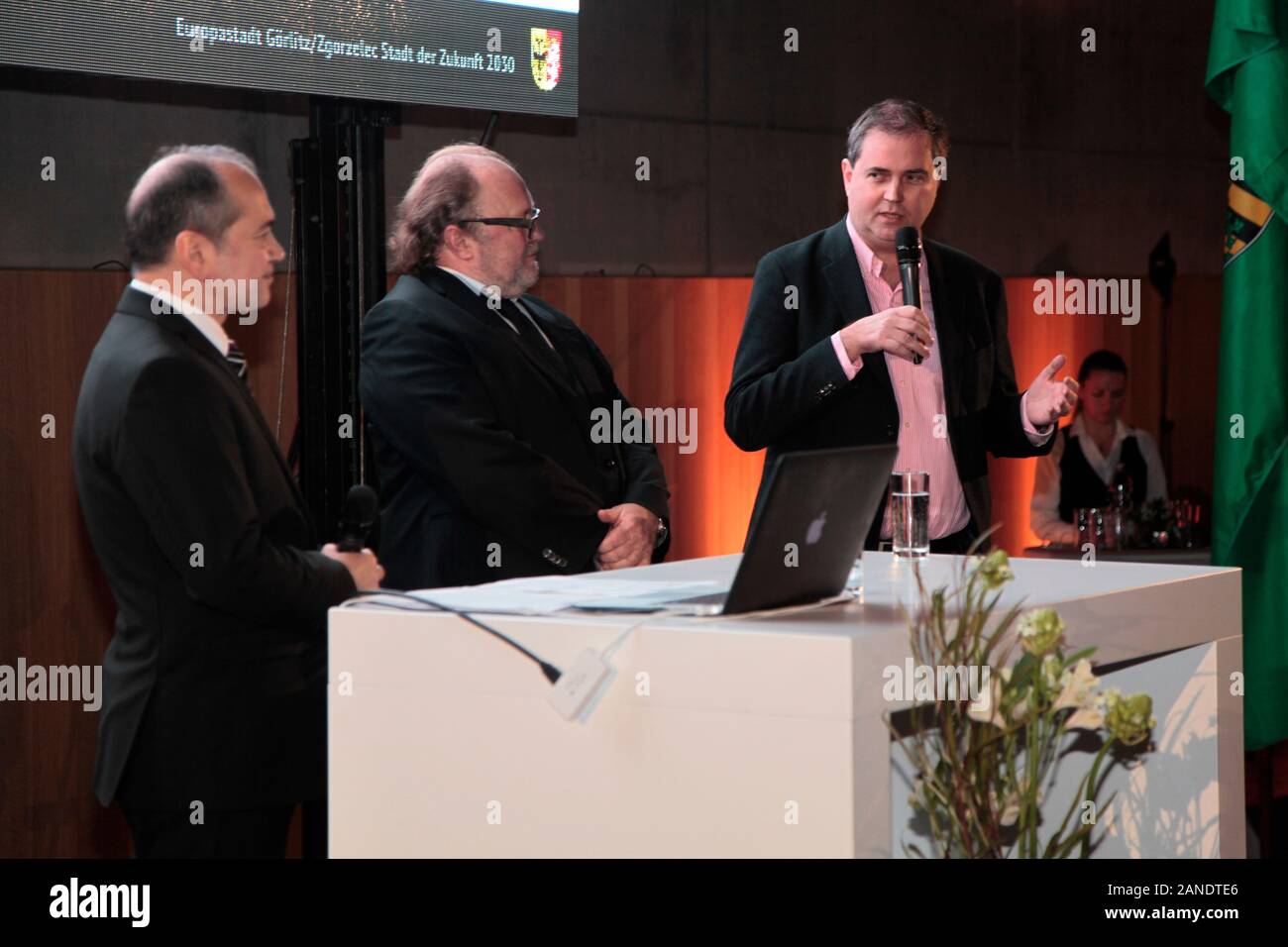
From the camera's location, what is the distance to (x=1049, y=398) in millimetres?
2658

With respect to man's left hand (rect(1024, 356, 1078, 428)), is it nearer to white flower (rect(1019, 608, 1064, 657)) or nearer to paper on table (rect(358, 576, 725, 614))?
paper on table (rect(358, 576, 725, 614))

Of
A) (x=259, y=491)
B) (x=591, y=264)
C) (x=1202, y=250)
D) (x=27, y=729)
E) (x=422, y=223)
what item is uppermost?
(x=1202, y=250)

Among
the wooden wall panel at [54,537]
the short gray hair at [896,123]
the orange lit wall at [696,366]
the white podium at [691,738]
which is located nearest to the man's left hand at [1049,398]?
the short gray hair at [896,123]

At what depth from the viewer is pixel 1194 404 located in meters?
6.55

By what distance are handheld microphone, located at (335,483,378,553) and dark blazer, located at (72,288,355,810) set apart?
0.10 m

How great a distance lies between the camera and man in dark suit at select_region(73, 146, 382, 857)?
2.03 metres

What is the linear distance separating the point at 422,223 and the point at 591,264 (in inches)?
65.5

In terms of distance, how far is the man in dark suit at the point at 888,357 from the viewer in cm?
287

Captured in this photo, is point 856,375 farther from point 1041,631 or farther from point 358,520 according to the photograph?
point 1041,631

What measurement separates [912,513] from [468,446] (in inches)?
37.1

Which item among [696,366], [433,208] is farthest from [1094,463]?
[433,208]

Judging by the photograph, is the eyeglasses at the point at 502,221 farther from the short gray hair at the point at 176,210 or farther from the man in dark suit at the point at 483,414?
the short gray hair at the point at 176,210
